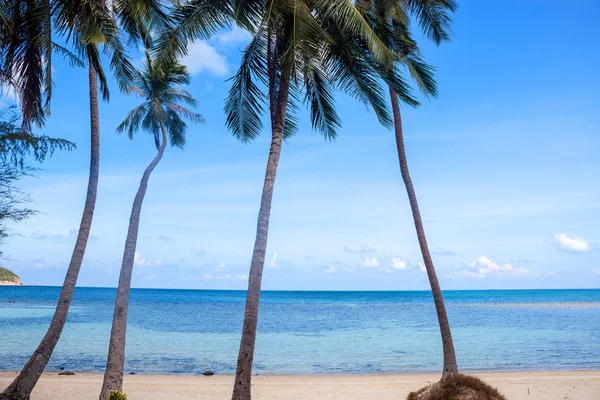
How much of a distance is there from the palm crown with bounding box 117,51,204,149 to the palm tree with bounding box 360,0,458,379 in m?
8.93

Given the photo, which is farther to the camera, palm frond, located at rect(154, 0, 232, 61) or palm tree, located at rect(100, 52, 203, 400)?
palm tree, located at rect(100, 52, 203, 400)

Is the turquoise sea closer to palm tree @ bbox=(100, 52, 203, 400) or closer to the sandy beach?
the sandy beach

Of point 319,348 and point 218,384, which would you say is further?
point 319,348

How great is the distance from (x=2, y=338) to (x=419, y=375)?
986 inches

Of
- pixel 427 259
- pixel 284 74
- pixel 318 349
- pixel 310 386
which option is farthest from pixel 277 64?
pixel 318 349

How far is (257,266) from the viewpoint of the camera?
30.9 ft

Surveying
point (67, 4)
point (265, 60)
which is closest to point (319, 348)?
point (265, 60)

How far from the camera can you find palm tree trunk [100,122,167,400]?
11281 millimetres

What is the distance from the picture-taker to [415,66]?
1156 centimetres

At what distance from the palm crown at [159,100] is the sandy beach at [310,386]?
29.3 feet

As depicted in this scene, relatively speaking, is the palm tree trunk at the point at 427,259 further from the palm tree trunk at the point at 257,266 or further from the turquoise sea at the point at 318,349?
the turquoise sea at the point at 318,349

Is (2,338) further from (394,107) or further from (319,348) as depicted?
(394,107)

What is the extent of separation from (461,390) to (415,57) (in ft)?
23.8

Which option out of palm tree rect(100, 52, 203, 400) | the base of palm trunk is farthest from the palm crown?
the base of palm trunk
